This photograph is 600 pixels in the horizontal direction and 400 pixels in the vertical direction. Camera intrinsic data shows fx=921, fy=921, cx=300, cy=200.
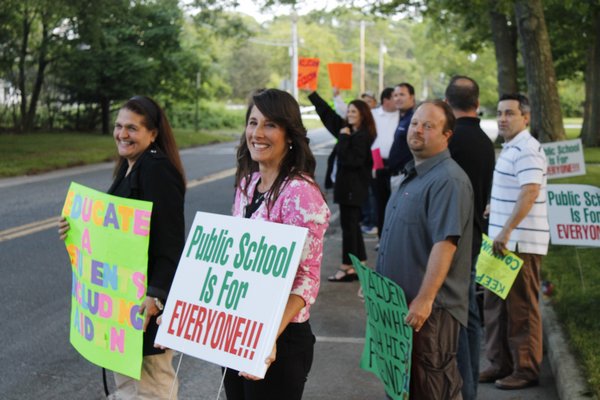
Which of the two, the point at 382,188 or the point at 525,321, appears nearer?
the point at 525,321

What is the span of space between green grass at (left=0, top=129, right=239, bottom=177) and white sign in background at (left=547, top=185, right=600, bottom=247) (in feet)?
47.6

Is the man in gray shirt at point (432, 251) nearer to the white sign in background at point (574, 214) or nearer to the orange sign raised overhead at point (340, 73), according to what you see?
the white sign in background at point (574, 214)

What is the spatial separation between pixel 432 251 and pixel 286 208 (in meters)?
1.05

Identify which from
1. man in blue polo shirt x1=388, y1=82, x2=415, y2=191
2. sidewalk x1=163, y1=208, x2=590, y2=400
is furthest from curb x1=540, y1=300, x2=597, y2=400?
man in blue polo shirt x1=388, y1=82, x2=415, y2=191

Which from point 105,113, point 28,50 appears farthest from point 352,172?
point 105,113

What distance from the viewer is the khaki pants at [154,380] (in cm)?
411

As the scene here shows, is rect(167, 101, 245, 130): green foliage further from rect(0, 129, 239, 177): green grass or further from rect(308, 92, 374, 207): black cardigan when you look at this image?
rect(308, 92, 374, 207): black cardigan

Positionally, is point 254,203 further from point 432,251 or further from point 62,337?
point 62,337

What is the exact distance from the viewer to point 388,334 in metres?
4.29

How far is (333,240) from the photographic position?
40.8 ft

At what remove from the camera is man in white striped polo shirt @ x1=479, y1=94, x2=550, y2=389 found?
19.2 ft

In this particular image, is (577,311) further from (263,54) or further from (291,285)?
(263,54)

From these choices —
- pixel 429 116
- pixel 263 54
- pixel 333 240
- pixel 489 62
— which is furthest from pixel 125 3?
pixel 263 54

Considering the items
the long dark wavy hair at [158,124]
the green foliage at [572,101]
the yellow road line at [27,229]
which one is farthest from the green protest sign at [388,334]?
the green foliage at [572,101]
